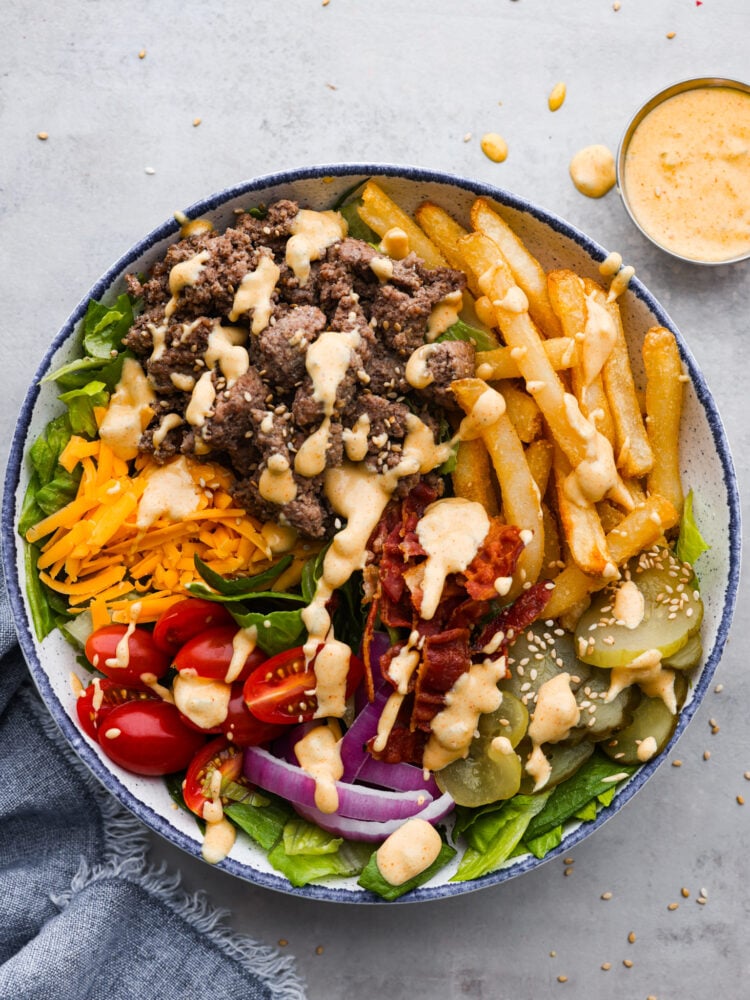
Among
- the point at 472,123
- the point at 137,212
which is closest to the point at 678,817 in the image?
the point at 472,123

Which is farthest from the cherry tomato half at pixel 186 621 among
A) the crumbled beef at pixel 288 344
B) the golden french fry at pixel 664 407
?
the golden french fry at pixel 664 407

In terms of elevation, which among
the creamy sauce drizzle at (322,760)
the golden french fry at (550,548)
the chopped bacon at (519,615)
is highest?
the golden french fry at (550,548)

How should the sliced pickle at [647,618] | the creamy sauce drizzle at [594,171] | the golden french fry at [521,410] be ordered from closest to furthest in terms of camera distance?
the sliced pickle at [647,618] < the golden french fry at [521,410] < the creamy sauce drizzle at [594,171]

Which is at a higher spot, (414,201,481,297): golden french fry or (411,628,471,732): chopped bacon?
(414,201,481,297): golden french fry

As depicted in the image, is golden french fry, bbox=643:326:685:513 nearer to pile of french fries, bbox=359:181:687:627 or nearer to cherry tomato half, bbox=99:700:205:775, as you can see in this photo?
pile of french fries, bbox=359:181:687:627

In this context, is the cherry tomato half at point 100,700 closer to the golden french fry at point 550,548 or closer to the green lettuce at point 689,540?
the golden french fry at point 550,548

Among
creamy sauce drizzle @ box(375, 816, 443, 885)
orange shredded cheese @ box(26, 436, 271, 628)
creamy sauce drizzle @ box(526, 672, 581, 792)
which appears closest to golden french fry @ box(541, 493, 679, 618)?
creamy sauce drizzle @ box(526, 672, 581, 792)
